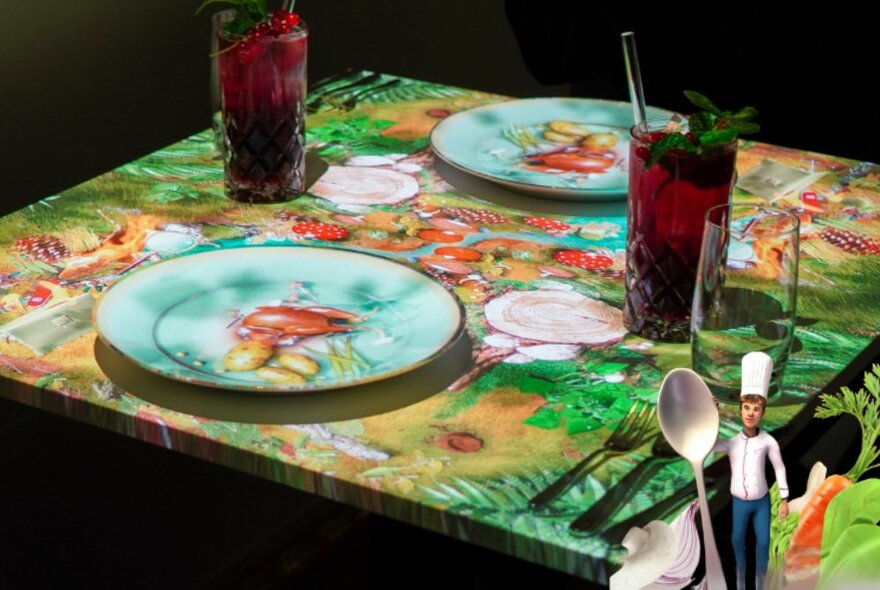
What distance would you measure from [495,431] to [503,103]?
843 millimetres

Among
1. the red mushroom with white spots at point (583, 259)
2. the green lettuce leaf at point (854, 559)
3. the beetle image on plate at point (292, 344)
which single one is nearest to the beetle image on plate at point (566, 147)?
the red mushroom with white spots at point (583, 259)

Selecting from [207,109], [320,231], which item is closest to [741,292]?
[320,231]

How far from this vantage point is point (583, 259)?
1.35 meters

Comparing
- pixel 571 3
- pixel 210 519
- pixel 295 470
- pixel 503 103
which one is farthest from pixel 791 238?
pixel 571 3

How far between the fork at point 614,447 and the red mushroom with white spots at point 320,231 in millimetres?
439

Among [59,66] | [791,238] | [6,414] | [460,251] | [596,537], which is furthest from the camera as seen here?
[59,66]

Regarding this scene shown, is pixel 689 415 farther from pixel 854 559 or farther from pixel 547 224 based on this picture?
pixel 547 224

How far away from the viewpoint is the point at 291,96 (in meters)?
1.46

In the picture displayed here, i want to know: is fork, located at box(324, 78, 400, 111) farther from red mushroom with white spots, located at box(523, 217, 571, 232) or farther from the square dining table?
red mushroom with white spots, located at box(523, 217, 571, 232)

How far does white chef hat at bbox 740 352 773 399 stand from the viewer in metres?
0.60

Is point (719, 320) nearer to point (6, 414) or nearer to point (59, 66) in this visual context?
point (6, 414)

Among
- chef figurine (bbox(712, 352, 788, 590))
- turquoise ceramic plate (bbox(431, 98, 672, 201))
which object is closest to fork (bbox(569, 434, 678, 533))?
Answer: chef figurine (bbox(712, 352, 788, 590))

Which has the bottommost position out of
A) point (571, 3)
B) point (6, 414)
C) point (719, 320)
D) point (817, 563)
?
point (6, 414)

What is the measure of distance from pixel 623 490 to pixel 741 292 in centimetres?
19
